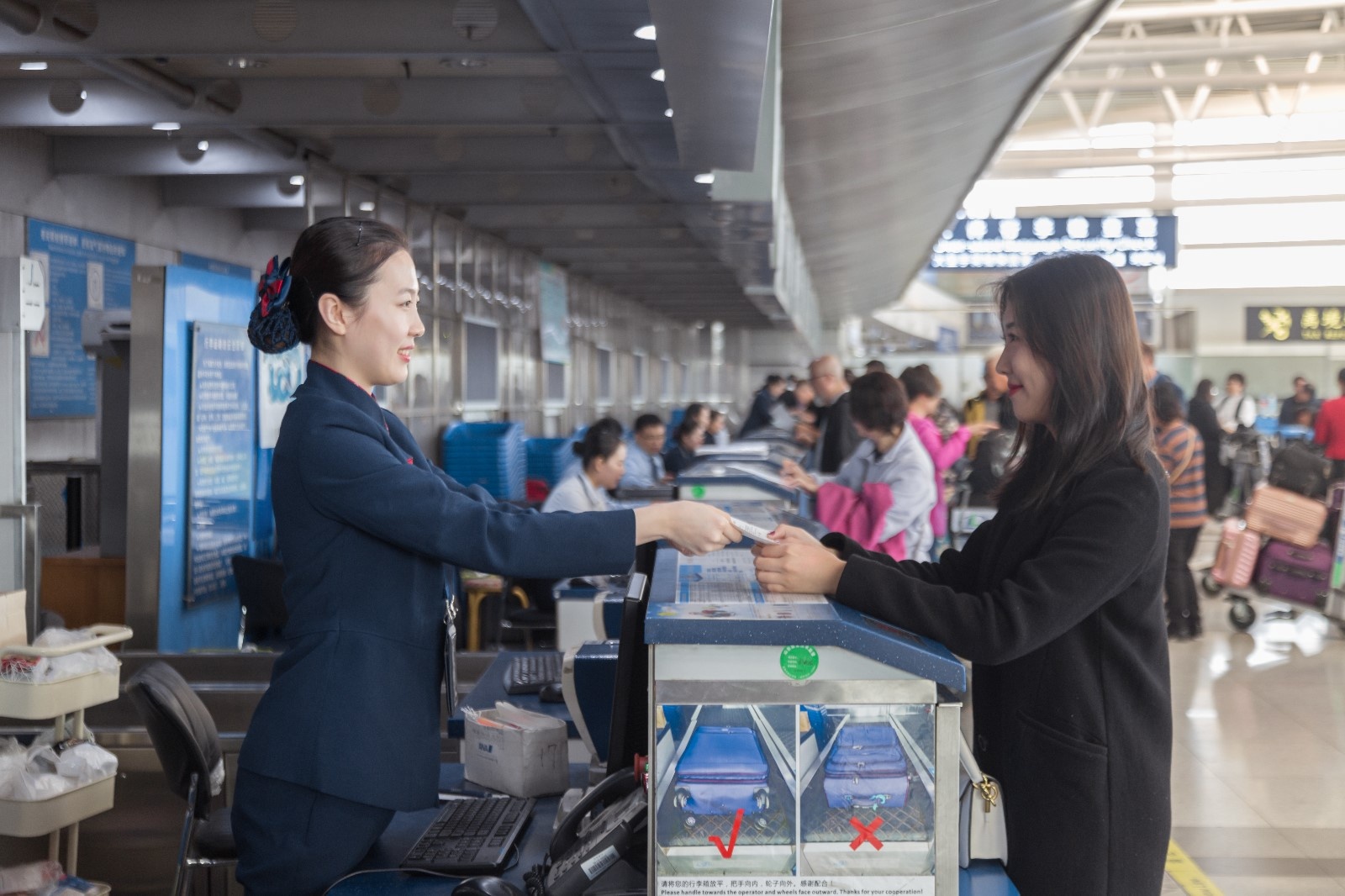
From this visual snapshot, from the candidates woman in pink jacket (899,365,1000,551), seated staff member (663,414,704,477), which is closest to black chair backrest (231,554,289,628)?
woman in pink jacket (899,365,1000,551)

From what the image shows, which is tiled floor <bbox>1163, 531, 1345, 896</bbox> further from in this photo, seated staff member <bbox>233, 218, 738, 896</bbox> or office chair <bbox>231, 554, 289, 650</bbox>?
office chair <bbox>231, 554, 289, 650</bbox>

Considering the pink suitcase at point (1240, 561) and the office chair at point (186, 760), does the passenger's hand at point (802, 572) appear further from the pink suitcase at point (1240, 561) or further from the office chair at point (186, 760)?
the pink suitcase at point (1240, 561)

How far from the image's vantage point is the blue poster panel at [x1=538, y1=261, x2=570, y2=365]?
1320 centimetres

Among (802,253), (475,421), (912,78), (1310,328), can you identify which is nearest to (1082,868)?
(912,78)

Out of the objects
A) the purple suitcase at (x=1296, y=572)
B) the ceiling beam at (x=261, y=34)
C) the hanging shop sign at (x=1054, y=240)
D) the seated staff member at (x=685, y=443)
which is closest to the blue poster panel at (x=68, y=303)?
the ceiling beam at (x=261, y=34)

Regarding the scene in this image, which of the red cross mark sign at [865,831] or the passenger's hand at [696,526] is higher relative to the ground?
the passenger's hand at [696,526]

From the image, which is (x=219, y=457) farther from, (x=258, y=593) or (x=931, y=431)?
(x=931, y=431)

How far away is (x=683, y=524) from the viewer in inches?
68.7

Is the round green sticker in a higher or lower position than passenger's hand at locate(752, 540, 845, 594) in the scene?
lower

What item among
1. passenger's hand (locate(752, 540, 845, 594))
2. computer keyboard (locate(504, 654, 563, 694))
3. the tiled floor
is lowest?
the tiled floor

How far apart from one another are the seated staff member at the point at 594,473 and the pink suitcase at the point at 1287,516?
4.44 meters

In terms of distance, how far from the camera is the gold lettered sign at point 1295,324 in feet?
81.9

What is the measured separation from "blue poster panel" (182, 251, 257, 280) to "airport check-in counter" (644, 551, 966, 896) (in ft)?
23.3

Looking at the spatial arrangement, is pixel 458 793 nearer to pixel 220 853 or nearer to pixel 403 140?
pixel 220 853
